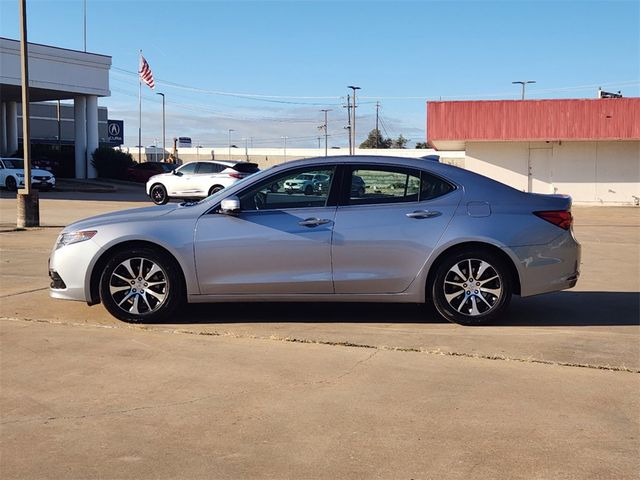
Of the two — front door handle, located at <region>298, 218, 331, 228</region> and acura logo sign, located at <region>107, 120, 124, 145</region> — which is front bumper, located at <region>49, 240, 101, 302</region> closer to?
front door handle, located at <region>298, 218, 331, 228</region>

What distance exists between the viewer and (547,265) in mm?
6762

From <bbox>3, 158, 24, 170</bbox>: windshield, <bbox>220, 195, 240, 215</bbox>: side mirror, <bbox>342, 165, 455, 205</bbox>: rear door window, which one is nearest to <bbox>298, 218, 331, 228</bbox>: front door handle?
<bbox>342, 165, 455, 205</bbox>: rear door window

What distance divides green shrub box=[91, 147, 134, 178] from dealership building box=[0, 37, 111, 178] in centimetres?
38

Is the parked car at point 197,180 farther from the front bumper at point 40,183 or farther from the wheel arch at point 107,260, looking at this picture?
the wheel arch at point 107,260

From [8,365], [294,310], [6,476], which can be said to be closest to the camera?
[6,476]

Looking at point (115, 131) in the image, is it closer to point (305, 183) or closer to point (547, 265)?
point (305, 183)

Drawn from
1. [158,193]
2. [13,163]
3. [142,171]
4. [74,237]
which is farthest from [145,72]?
[74,237]

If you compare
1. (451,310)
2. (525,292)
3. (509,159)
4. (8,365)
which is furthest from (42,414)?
(509,159)

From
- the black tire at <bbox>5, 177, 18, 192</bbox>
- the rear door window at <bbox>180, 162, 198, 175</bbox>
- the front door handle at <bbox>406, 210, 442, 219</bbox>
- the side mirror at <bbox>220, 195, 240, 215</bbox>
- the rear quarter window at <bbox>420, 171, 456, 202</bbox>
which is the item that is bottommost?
the front door handle at <bbox>406, 210, 442, 219</bbox>

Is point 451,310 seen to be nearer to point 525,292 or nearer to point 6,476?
point 525,292

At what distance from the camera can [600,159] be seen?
105 ft

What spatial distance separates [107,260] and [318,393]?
2.92m

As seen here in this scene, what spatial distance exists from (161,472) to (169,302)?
3.16 m

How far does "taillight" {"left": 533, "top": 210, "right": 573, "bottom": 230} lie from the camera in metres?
6.81
